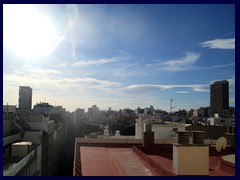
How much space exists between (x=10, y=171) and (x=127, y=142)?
4.90 meters

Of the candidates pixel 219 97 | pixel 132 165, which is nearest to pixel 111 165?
pixel 132 165

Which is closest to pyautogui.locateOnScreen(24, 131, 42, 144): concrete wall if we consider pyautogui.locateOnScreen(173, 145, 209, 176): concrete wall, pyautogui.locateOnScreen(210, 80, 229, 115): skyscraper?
pyautogui.locateOnScreen(173, 145, 209, 176): concrete wall

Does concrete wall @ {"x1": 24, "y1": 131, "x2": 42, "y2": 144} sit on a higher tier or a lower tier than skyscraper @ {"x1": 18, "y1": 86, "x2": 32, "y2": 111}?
lower

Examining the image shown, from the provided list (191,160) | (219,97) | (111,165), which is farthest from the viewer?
(219,97)

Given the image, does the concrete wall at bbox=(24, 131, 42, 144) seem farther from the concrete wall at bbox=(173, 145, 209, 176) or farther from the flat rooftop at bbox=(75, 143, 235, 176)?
the concrete wall at bbox=(173, 145, 209, 176)

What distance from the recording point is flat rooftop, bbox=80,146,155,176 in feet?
21.0

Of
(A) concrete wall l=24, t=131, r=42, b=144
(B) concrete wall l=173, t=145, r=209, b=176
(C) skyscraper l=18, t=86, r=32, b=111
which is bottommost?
(A) concrete wall l=24, t=131, r=42, b=144

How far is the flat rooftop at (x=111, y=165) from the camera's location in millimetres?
6391

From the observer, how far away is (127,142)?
11.5 metres

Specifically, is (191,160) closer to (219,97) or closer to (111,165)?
(111,165)

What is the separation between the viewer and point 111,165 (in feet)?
23.5

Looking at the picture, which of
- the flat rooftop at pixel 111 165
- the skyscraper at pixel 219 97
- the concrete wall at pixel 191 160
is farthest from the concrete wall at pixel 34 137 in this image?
the skyscraper at pixel 219 97
